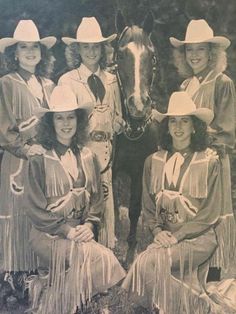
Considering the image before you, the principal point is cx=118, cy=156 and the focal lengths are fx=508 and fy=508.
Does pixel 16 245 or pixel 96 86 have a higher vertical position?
pixel 96 86

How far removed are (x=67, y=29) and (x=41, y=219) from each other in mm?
712

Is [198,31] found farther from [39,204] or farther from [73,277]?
[73,277]

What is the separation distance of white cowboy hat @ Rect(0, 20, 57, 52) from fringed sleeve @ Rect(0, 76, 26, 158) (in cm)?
14

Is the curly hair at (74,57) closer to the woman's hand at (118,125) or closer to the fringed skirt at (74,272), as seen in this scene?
the woman's hand at (118,125)

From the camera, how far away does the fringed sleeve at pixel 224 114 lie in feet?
6.05

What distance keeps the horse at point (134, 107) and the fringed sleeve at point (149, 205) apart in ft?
0.06

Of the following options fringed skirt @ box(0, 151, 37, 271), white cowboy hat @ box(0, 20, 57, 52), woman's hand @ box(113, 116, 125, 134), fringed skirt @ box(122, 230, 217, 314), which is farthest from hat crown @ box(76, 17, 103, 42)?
fringed skirt @ box(122, 230, 217, 314)

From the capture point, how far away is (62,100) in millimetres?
1896

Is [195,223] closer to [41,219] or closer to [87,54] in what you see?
[41,219]

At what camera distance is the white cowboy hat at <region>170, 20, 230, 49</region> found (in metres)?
1.84

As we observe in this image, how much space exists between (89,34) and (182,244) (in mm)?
844

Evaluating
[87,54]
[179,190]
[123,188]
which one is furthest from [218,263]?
[87,54]

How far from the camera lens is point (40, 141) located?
6.23 ft

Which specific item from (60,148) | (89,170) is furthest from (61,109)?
(89,170)
